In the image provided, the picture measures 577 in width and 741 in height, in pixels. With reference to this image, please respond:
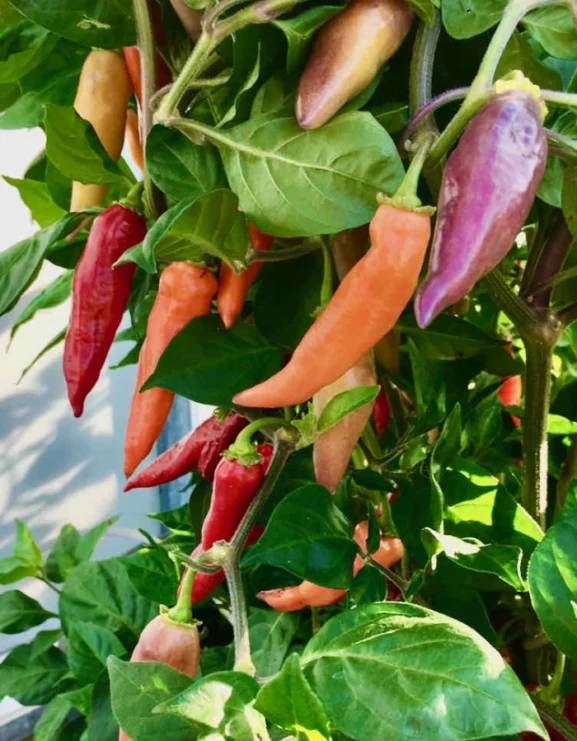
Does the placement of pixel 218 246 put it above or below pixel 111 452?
above

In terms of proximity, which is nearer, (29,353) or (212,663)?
(212,663)

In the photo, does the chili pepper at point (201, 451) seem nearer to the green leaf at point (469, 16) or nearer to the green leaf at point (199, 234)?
the green leaf at point (199, 234)

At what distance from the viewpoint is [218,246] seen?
400mm

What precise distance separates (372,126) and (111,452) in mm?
1439

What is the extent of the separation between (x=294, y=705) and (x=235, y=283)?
0.24m

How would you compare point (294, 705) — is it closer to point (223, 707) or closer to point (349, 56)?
point (223, 707)

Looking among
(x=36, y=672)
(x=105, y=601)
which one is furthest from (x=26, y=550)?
(x=105, y=601)

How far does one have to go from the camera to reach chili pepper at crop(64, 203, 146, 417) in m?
0.46

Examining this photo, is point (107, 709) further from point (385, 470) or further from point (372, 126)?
point (372, 126)

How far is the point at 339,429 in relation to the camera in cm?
46

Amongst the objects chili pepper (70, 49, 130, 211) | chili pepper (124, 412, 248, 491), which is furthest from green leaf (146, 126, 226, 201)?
chili pepper (124, 412, 248, 491)

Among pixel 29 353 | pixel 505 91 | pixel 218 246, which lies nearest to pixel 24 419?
pixel 29 353

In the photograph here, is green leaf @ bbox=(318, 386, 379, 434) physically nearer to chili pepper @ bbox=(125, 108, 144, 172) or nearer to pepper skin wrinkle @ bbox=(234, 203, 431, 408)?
pepper skin wrinkle @ bbox=(234, 203, 431, 408)

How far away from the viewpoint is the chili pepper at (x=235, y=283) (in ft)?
1.48
